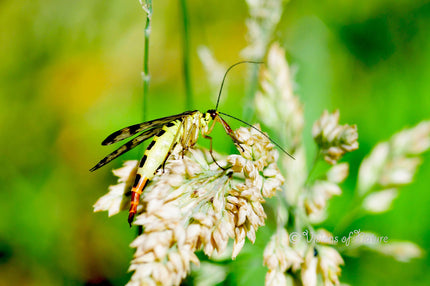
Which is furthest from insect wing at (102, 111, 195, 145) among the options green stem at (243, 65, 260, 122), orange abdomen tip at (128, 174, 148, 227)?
green stem at (243, 65, 260, 122)

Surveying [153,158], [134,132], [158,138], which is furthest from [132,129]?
[153,158]

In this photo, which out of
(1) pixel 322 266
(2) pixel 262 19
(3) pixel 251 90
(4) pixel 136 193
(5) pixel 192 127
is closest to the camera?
(4) pixel 136 193

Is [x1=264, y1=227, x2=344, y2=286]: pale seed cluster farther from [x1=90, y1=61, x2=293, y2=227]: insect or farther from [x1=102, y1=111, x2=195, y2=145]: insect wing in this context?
[x1=102, y1=111, x2=195, y2=145]: insect wing

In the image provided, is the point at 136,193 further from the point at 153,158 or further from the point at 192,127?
the point at 192,127

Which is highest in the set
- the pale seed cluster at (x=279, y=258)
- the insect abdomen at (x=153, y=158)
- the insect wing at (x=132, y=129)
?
the insect wing at (x=132, y=129)

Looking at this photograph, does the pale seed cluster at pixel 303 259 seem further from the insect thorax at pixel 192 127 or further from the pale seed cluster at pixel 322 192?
the insect thorax at pixel 192 127

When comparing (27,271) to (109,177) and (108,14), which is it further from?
(108,14)

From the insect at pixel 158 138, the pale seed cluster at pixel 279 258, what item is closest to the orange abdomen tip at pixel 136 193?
the insect at pixel 158 138
